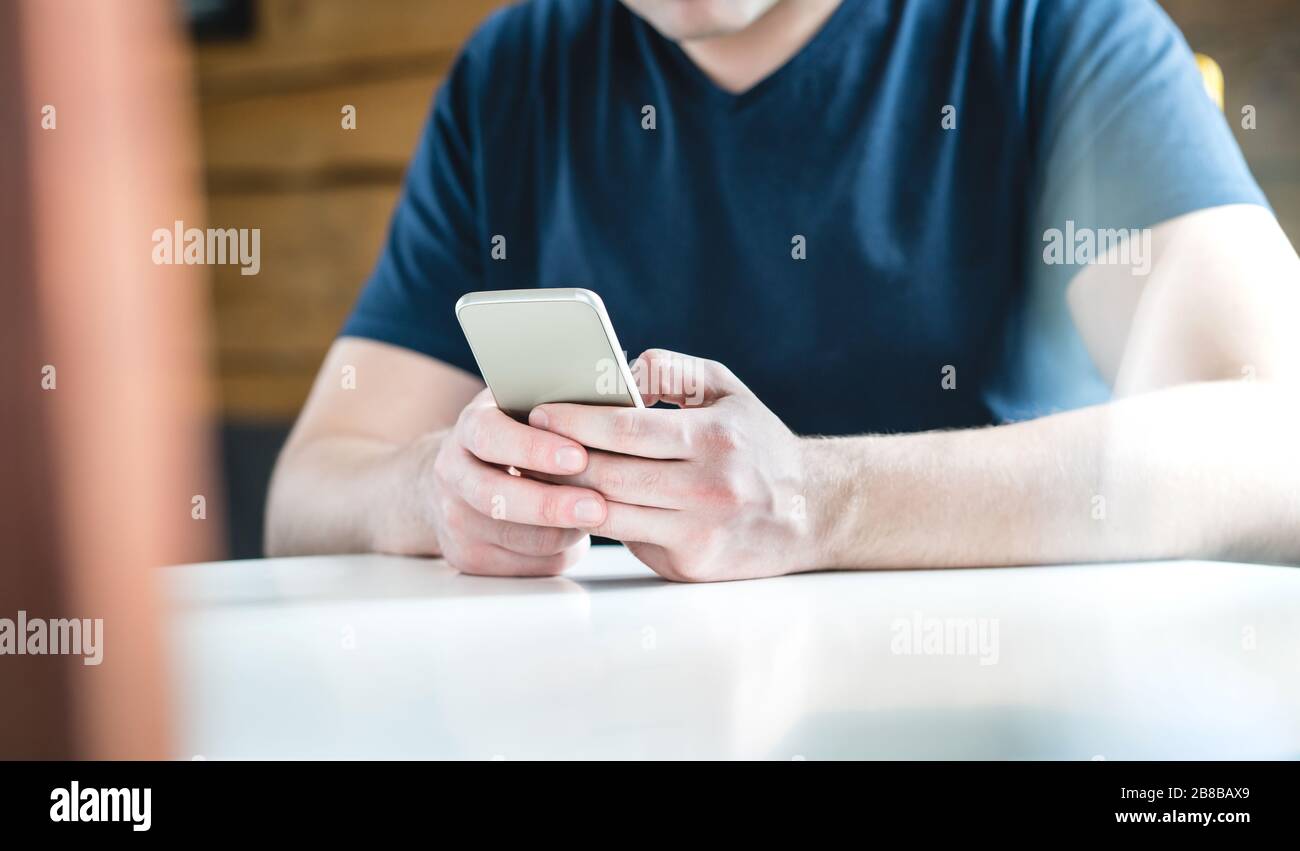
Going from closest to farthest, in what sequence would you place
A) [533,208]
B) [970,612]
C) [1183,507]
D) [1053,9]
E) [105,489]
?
[105,489] → [970,612] → [1183,507] → [1053,9] → [533,208]

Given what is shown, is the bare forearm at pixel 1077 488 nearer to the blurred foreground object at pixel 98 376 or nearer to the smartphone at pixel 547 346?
the smartphone at pixel 547 346

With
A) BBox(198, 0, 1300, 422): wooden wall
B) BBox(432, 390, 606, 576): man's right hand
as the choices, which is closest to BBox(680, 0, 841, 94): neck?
BBox(432, 390, 606, 576): man's right hand

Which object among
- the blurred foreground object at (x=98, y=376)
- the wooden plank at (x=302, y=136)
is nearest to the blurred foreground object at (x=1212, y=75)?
the blurred foreground object at (x=98, y=376)

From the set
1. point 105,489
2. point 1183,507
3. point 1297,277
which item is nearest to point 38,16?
point 105,489

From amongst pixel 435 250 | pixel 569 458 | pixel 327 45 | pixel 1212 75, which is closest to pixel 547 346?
pixel 569 458

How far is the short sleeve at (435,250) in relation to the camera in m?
0.94

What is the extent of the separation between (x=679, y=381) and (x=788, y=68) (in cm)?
41

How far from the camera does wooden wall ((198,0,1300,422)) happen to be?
1579 millimetres

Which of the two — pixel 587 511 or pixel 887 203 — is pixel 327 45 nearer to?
pixel 887 203

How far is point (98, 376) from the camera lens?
0.55 feet

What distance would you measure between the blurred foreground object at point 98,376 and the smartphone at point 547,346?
326 millimetres

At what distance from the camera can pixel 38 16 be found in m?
0.18

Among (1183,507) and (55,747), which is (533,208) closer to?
(1183,507)
